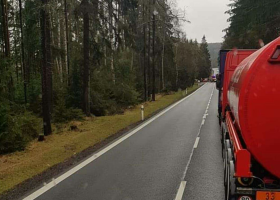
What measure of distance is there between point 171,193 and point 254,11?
27.1 meters

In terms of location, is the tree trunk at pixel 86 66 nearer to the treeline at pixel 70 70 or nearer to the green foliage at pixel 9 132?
→ the treeline at pixel 70 70

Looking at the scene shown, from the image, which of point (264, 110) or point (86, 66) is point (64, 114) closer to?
point (86, 66)

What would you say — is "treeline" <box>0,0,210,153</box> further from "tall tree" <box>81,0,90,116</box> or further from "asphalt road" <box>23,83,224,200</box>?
"asphalt road" <box>23,83,224,200</box>

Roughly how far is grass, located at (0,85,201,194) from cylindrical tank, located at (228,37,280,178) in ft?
17.4

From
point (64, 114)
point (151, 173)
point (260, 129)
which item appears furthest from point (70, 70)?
point (260, 129)

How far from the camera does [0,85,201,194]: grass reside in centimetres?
771

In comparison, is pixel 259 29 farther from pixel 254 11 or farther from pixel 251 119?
pixel 251 119

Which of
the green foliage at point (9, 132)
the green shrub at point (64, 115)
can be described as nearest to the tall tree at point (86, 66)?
the green shrub at point (64, 115)

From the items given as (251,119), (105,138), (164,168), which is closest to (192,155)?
(164,168)

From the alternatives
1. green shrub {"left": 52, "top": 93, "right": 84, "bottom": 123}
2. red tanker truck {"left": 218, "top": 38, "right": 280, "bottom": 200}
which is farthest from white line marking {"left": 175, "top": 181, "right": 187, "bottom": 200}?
green shrub {"left": 52, "top": 93, "right": 84, "bottom": 123}

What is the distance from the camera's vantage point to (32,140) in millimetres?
13047

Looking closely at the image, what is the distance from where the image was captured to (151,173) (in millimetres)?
7695

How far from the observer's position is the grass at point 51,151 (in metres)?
7.71

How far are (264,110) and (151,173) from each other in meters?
4.26
